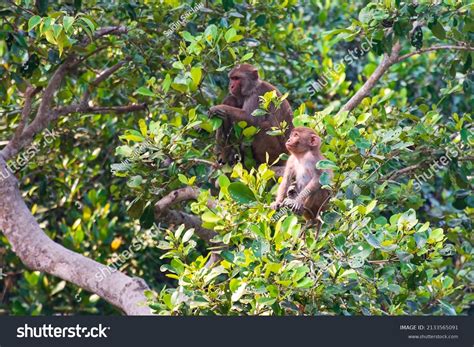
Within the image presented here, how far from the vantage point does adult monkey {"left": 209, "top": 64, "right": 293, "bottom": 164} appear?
7.95 metres

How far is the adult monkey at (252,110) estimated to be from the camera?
7951mm

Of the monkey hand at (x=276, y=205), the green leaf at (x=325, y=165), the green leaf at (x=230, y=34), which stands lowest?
the monkey hand at (x=276, y=205)

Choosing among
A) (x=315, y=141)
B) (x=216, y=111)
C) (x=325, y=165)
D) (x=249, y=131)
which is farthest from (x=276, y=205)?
(x=325, y=165)

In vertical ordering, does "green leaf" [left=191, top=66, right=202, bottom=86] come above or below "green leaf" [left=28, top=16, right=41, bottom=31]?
below

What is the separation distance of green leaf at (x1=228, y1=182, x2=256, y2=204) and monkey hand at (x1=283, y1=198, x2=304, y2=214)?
3.69 ft

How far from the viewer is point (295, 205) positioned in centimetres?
682

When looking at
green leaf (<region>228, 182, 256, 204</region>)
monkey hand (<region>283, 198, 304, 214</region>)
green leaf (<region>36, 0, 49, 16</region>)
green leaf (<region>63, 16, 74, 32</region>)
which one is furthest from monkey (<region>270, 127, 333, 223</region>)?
green leaf (<region>36, 0, 49, 16</region>)

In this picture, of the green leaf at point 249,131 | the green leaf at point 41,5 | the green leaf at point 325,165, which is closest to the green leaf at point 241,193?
the green leaf at point 325,165

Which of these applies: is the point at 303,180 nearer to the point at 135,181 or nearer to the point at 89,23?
the point at 135,181

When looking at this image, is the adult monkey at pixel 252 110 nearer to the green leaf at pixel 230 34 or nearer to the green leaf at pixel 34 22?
the green leaf at pixel 230 34

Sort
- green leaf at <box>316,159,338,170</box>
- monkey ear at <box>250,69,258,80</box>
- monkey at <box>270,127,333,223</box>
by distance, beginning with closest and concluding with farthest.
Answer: green leaf at <box>316,159,338,170</box>
monkey at <box>270,127,333,223</box>
monkey ear at <box>250,69,258,80</box>

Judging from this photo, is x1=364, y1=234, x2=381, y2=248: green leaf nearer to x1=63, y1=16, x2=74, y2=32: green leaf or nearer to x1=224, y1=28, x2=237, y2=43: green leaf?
x1=224, y1=28, x2=237, y2=43: green leaf

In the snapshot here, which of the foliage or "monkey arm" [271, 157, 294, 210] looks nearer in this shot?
the foliage

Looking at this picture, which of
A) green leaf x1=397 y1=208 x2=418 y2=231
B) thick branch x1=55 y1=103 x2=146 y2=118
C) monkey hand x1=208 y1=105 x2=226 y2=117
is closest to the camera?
green leaf x1=397 y1=208 x2=418 y2=231
